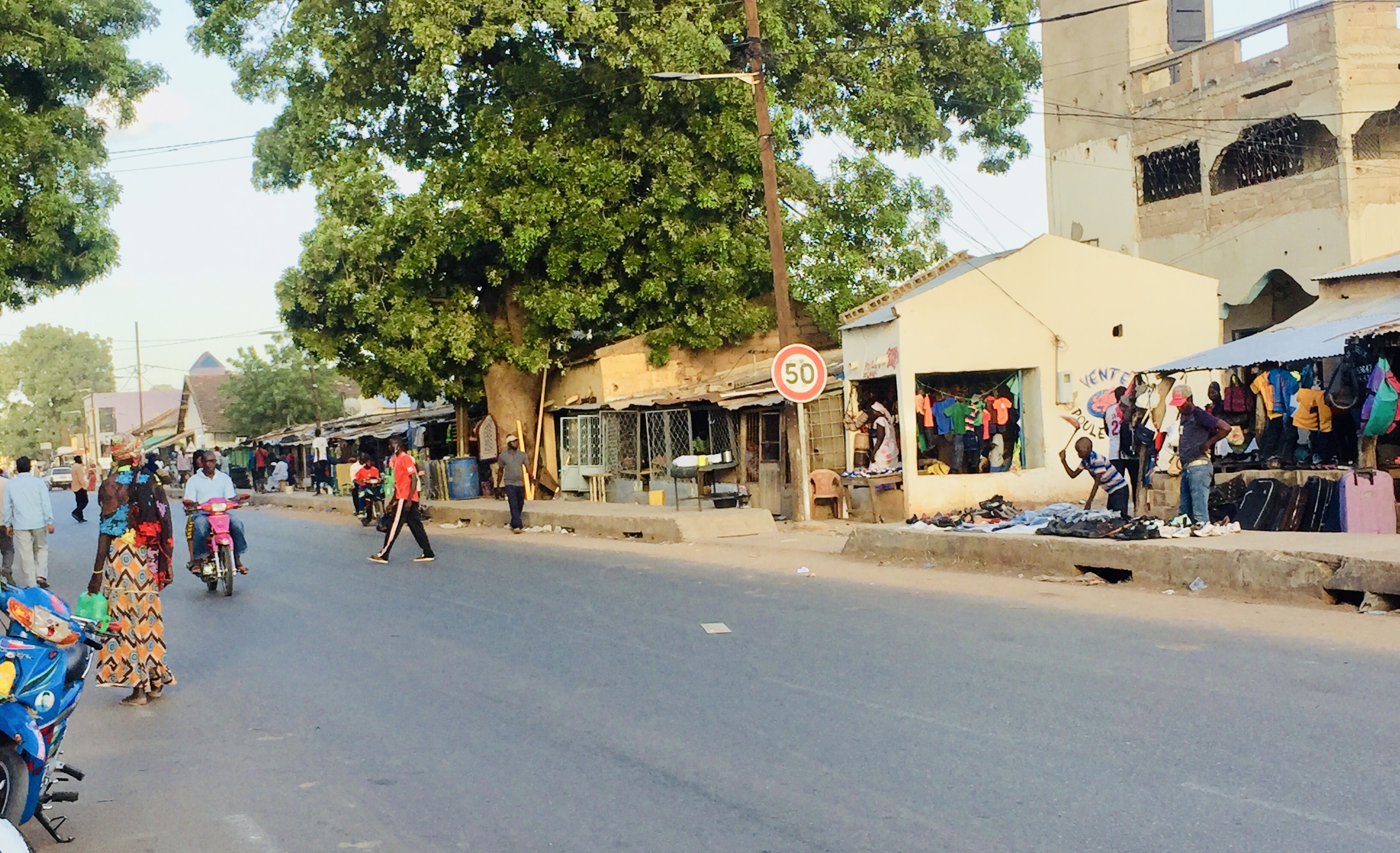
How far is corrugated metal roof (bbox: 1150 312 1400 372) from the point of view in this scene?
14.8 metres

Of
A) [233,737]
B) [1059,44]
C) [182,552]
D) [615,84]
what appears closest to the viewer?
[233,737]

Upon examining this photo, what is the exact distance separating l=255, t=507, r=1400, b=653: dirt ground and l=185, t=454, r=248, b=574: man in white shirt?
214 inches

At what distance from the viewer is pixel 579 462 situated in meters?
30.6

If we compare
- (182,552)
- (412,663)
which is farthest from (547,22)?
(412,663)

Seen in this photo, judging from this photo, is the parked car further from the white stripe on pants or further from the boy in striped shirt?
the boy in striped shirt

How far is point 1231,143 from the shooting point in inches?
1104

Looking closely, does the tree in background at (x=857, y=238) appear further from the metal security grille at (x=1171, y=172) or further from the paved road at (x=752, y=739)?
the paved road at (x=752, y=739)

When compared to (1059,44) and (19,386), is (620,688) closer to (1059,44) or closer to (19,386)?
(1059,44)

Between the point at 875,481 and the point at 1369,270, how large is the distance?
7.83 m

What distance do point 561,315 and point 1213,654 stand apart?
20.9m

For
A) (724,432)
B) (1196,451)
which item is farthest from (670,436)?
(1196,451)

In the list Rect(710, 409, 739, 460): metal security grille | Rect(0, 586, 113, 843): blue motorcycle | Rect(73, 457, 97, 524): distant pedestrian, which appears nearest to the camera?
Rect(0, 586, 113, 843): blue motorcycle

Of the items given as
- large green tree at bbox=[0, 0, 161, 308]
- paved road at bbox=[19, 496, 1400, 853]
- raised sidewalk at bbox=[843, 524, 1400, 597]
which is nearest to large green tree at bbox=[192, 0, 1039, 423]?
large green tree at bbox=[0, 0, 161, 308]

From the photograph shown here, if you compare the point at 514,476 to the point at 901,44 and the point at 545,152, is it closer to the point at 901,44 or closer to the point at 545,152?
the point at 545,152
